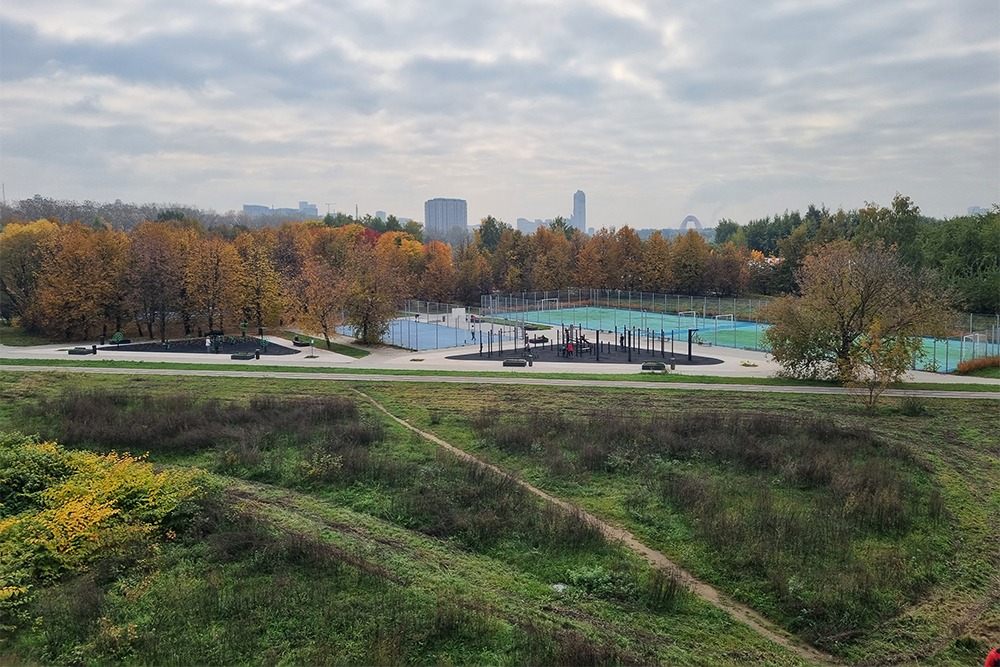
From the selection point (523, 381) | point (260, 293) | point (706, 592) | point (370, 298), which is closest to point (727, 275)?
point (370, 298)

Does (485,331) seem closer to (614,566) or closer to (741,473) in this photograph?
(741,473)

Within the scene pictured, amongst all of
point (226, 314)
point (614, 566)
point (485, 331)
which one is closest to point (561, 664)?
point (614, 566)

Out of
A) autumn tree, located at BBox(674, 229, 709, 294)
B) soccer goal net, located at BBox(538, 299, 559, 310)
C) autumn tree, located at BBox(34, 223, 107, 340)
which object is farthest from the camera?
autumn tree, located at BBox(674, 229, 709, 294)

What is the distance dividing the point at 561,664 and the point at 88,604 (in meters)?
6.84

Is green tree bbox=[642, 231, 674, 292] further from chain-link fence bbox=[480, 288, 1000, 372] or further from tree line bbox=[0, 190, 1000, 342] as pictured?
chain-link fence bbox=[480, 288, 1000, 372]

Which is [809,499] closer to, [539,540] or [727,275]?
[539,540]

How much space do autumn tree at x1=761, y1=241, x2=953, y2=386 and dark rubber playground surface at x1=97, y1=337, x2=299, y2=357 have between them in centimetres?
2623

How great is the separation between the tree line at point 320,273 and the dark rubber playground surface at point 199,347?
1747 mm

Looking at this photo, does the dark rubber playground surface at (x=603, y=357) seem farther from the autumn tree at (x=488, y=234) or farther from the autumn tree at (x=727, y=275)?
the autumn tree at (x=488, y=234)

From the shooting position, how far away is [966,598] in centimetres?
1082

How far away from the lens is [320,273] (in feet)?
137

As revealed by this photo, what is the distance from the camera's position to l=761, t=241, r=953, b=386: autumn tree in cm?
2688

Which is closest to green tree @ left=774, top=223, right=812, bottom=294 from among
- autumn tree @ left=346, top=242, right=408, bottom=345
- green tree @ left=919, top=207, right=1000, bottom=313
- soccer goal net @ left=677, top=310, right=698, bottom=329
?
green tree @ left=919, top=207, right=1000, bottom=313

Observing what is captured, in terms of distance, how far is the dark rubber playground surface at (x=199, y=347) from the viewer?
129 feet
